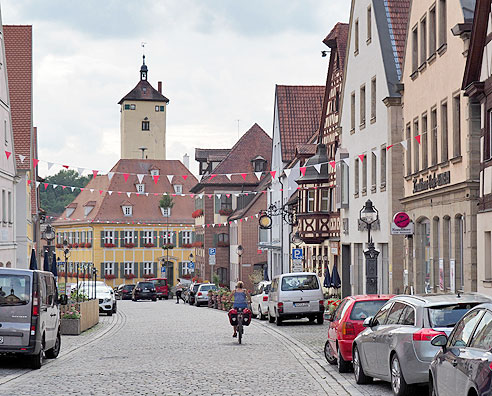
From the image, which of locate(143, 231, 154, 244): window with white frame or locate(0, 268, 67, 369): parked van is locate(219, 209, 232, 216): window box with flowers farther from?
locate(0, 268, 67, 369): parked van

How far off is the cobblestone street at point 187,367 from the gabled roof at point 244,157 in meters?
62.1

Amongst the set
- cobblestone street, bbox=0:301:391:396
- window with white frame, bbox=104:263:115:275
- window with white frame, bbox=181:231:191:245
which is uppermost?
window with white frame, bbox=181:231:191:245

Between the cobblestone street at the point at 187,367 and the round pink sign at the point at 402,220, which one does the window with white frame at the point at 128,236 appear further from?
the round pink sign at the point at 402,220

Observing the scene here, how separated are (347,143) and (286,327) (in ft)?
41.6

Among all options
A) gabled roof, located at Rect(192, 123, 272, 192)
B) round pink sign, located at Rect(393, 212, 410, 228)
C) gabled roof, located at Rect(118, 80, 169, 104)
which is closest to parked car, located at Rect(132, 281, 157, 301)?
gabled roof, located at Rect(192, 123, 272, 192)

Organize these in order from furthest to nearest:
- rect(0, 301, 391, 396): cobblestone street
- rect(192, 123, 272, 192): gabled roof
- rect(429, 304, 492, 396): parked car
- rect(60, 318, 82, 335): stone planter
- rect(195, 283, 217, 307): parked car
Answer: rect(192, 123, 272, 192): gabled roof
rect(195, 283, 217, 307): parked car
rect(60, 318, 82, 335): stone planter
rect(0, 301, 391, 396): cobblestone street
rect(429, 304, 492, 396): parked car

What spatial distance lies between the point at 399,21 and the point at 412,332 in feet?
88.9

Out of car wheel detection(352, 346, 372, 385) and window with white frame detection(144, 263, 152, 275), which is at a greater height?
window with white frame detection(144, 263, 152, 275)

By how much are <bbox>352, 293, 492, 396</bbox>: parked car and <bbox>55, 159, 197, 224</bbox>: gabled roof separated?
99.3 m

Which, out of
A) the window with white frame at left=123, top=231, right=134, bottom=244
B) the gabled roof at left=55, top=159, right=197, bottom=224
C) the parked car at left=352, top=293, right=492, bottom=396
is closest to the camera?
the parked car at left=352, top=293, right=492, bottom=396

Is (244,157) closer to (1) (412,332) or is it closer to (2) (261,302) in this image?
(2) (261,302)

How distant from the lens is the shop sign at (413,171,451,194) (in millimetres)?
28788

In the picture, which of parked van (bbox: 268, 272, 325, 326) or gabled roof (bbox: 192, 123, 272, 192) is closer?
parked van (bbox: 268, 272, 325, 326)

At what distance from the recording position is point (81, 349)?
2530cm
